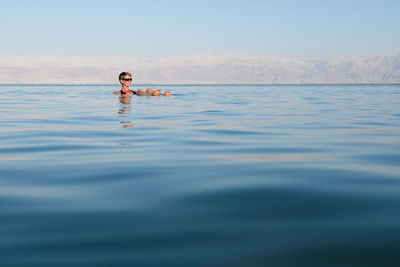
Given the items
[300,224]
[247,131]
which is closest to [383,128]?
[247,131]

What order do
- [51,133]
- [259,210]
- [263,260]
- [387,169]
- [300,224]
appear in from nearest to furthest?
[263,260] → [300,224] → [259,210] → [387,169] → [51,133]

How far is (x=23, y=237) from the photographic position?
2.54 metres

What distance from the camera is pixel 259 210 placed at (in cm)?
306

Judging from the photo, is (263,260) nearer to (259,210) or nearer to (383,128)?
(259,210)

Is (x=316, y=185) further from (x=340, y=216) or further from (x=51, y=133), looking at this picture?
(x=51, y=133)

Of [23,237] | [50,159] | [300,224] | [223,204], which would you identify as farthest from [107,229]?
[50,159]

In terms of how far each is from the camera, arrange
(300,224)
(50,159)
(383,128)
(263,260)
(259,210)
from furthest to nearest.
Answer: (383,128), (50,159), (259,210), (300,224), (263,260)

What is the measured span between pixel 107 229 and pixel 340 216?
1.36 m

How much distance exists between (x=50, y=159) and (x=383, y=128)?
237 inches

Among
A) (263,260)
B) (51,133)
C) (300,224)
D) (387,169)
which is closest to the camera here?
(263,260)

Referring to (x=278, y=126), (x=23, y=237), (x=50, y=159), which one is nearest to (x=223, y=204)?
(x=23, y=237)

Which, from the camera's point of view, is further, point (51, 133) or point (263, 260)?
point (51, 133)

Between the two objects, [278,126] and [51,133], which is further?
[278,126]

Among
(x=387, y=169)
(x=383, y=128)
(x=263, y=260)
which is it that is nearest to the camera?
(x=263, y=260)
